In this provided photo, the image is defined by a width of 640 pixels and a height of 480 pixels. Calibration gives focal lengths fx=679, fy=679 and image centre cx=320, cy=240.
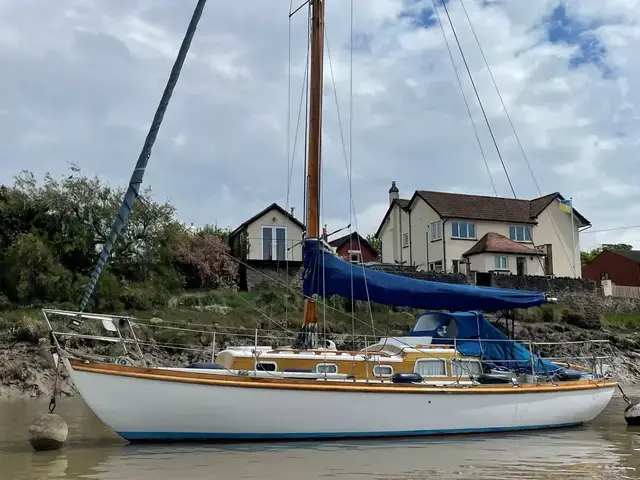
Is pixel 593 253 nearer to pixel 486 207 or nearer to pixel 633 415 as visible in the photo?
pixel 486 207

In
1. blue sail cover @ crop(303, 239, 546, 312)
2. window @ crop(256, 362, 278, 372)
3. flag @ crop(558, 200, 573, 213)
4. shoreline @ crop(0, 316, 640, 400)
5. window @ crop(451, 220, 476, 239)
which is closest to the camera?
window @ crop(256, 362, 278, 372)

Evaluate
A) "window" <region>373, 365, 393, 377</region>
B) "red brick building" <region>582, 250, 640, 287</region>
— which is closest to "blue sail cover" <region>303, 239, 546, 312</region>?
"window" <region>373, 365, 393, 377</region>

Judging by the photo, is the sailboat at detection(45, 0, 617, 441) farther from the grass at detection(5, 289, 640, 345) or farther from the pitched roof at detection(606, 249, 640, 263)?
the pitched roof at detection(606, 249, 640, 263)

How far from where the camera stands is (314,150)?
15969 millimetres

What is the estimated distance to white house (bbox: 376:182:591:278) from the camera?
4319 cm

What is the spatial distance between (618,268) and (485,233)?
2042 cm

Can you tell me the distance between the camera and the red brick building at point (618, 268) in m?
57.0

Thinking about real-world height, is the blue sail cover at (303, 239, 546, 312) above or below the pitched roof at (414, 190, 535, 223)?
below

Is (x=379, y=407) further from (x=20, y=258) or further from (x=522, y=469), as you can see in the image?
(x=20, y=258)


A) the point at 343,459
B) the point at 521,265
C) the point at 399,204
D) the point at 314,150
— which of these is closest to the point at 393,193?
the point at 399,204

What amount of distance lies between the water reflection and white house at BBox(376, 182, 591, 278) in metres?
28.0

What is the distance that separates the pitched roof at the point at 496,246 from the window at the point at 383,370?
28.9m

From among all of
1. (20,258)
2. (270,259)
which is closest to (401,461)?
(20,258)

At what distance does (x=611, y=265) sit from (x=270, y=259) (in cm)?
3461
